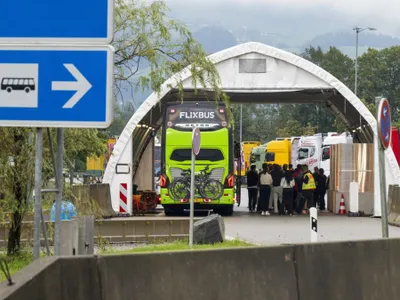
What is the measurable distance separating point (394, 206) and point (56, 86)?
71.6 feet

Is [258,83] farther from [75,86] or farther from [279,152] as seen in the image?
[279,152]

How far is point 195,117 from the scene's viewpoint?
30.7 metres

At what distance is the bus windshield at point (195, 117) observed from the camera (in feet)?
100

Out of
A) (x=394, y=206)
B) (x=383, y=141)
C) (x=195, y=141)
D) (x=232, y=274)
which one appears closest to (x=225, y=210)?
(x=394, y=206)

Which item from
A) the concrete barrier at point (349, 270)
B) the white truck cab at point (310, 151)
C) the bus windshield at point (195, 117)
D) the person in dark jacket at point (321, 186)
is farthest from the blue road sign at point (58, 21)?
the white truck cab at point (310, 151)

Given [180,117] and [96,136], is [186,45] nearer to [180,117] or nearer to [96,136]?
[96,136]

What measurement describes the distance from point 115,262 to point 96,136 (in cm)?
642

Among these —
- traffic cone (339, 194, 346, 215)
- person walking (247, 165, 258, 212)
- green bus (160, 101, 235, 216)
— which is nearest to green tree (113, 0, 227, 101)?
green bus (160, 101, 235, 216)

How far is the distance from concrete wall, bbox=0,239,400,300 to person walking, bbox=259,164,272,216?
861 inches

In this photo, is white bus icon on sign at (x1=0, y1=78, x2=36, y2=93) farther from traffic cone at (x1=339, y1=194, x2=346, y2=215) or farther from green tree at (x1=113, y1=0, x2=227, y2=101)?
traffic cone at (x1=339, y1=194, x2=346, y2=215)

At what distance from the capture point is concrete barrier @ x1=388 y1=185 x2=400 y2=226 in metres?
25.5

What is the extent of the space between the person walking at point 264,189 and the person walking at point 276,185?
20 cm

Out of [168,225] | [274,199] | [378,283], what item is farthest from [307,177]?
[378,283]

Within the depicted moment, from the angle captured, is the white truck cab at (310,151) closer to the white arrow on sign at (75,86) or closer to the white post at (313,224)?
the white post at (313,224)
